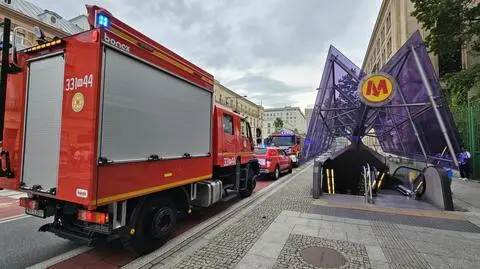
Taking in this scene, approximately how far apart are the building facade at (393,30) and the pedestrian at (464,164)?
15567mm

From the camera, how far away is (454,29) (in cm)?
789

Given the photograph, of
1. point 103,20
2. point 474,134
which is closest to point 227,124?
point 103,20

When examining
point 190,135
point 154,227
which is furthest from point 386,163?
point 154,227

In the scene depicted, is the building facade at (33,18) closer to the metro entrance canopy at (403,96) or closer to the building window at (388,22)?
the metro entrance canopy at (403,96)

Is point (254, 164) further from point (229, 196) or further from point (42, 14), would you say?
point (42, 14)

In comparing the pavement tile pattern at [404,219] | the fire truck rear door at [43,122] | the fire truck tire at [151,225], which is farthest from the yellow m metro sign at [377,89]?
the fire truck rear door at [43,122]

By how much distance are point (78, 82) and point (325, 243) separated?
4774 mm

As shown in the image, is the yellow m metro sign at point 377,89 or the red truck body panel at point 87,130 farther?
the yellow m metro sign at point 377,89

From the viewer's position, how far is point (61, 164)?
3826 mm

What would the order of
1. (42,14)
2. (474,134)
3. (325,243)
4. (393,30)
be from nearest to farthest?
(325,243) → (474,134) → (42,14) → (393,30)

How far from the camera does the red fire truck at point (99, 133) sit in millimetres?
3666

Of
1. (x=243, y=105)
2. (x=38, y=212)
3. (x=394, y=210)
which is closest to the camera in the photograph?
(x=38, y=212)

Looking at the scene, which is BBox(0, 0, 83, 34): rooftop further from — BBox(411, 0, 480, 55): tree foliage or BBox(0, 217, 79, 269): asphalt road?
BBox(411, 0, 480, 55): tree foliage

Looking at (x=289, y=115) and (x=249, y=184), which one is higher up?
(x=289, y=115)
